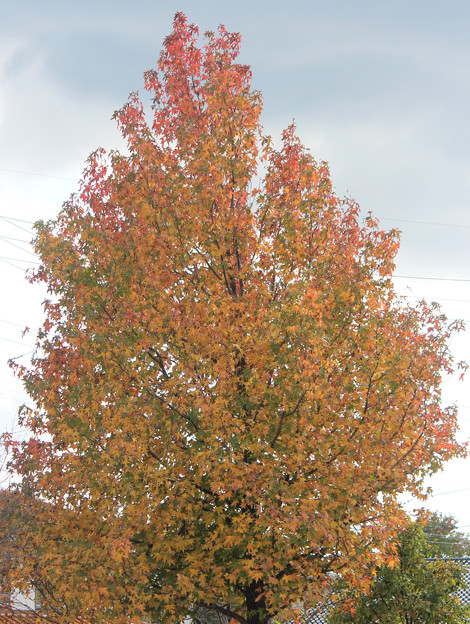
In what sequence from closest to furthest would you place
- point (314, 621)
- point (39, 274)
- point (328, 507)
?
point (328, 507)
point (39, 274)
point (314, 621)

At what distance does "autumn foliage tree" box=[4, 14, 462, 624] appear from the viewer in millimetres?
6902

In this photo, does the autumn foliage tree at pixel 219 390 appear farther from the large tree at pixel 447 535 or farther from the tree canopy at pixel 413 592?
the large tree at pixel 447 535

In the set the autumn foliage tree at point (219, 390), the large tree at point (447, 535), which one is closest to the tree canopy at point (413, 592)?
the autumn foliage tree at point (219, 390)

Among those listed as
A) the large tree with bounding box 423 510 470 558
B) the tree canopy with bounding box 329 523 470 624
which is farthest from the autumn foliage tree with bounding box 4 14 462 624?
the large tree with bounding box 423 510 470 558

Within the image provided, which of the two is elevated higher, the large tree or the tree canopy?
the large tree

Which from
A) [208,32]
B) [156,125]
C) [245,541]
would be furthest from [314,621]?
[208,32]

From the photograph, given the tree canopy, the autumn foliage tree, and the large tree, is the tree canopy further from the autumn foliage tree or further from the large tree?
the large tree

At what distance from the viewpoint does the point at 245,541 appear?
283 inches

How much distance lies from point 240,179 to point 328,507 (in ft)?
16.6

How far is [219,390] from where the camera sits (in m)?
7.25

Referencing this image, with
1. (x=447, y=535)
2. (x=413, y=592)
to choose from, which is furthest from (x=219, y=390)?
(x=447, y=535)

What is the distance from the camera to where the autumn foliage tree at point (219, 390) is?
6902mm

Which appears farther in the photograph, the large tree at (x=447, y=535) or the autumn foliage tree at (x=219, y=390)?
the large tree at (x=447, y=535)

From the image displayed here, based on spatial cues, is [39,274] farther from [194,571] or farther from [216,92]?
[194,571]
